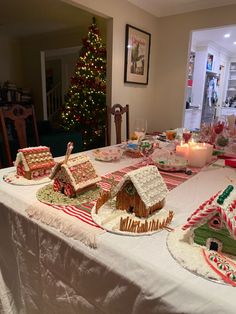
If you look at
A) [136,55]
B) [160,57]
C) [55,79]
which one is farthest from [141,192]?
[55,79]

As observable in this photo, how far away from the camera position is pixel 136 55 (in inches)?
139

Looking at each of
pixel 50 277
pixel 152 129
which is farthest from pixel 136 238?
pixel 152 129

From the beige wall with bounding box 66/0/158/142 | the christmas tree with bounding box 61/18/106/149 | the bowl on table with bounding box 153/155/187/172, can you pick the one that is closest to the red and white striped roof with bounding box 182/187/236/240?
the bowl on table with bounding box 153/155/187/172

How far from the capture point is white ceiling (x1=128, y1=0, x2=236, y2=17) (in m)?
3.26

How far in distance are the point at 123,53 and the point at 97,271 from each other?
3.17m

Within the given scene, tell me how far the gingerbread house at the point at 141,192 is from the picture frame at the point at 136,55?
2.86 meters

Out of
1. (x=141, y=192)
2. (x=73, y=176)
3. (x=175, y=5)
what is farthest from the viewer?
(x=175, y=5)

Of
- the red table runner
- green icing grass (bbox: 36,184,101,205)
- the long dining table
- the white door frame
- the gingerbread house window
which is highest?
the white door frame

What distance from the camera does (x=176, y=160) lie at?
1355 mm

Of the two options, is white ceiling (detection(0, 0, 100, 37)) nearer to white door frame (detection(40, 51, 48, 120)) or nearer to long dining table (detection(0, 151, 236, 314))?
white door frame (detection(40, 51, 48, 120))

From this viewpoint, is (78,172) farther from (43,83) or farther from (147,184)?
(43,83)

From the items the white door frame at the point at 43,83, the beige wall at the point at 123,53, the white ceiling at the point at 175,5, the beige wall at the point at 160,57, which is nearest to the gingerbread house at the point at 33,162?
the beige wall at the point at 123,53

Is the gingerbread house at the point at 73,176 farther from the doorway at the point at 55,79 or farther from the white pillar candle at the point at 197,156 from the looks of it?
the doorway at the point at 55,79

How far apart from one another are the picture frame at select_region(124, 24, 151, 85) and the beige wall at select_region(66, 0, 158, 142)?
7 cm
